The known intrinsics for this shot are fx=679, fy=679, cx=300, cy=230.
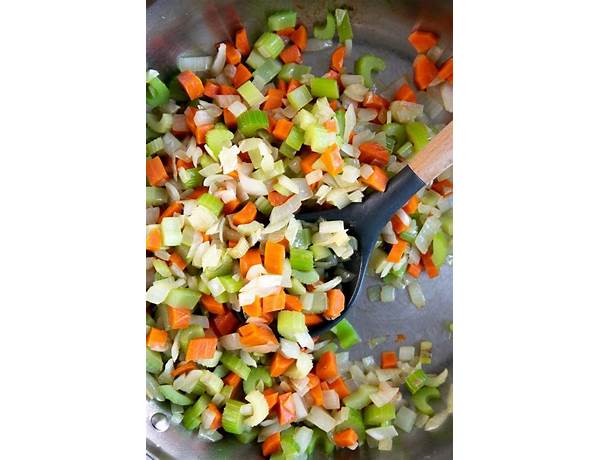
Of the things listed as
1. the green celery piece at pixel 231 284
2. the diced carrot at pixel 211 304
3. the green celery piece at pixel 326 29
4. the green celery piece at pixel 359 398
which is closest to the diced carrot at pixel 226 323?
the diced carrot at pixel 211 304

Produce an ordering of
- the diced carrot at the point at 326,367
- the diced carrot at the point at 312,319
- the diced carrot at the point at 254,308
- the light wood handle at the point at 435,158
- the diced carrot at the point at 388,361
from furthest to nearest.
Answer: the diced carrot at the point at 388,361 → the diced carrot at the point at 326,367 → the diced carrot at the point at 312,319 → the diced carrot at the point at 254,308 → the light wood handle at the point at 435,158

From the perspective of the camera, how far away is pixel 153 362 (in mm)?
1643

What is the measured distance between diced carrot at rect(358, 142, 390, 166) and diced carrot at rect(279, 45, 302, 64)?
1.02 feet

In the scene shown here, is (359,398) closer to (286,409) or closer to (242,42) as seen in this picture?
(286,409)

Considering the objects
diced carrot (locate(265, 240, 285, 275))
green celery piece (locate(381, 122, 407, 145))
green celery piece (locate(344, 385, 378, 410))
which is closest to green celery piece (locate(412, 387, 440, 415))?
green celery piece (locate(344, 385, 378, 410))

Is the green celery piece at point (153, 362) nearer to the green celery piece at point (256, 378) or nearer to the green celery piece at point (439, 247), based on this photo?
the green celery piece at point (256, 378)

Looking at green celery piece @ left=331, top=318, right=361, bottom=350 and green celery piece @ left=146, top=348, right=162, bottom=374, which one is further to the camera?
green celery piece @ left=331, top=318, right=361, bottom=350

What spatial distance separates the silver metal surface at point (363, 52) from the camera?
1.70 metres

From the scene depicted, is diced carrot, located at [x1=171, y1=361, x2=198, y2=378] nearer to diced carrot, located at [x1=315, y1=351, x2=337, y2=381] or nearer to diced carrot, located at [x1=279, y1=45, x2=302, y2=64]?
diced carrot, located at [x1=315, y1=351, x2=337, y2=381]

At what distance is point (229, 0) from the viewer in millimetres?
1757

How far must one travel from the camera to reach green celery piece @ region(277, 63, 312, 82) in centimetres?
179

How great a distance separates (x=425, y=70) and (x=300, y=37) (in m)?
0.35

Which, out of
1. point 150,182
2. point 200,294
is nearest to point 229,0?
point 150,182

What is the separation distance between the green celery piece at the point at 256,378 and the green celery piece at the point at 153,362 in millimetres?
215
